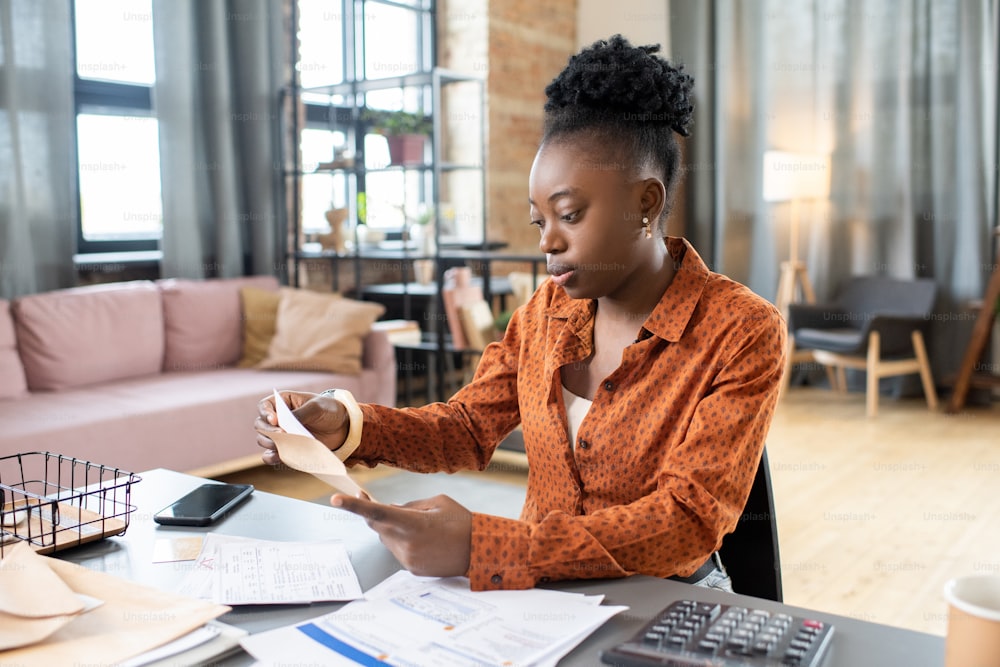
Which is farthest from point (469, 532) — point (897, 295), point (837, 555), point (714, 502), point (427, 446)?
point (897, 295)

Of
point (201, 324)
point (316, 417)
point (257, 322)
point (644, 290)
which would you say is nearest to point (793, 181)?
point (257, 322)

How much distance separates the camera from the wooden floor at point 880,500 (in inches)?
108

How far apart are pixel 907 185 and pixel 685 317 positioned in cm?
488

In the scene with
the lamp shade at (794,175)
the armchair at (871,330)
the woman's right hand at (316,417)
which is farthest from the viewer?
the lamp shade at (794,175)

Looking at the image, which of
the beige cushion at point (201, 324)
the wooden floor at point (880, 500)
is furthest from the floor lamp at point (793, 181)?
the beige cushion at point (201, 324)

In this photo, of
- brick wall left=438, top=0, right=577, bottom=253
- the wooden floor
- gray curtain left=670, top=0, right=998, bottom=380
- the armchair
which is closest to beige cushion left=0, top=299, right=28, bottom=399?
the wooden floor

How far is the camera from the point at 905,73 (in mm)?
5574

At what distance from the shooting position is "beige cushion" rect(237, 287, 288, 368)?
4.29 meters

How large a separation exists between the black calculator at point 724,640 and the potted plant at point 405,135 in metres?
3.99

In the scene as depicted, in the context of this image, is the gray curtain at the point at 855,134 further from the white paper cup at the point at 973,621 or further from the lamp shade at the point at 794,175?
the white paper cup at the point at 973,621

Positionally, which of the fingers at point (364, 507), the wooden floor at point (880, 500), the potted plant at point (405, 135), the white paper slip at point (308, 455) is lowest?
the wooden floor at point (880, 500)

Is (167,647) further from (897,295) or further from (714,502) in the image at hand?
(897,295)

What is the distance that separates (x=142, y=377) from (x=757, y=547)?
3183 millimetres

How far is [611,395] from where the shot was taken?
133 centimetres
